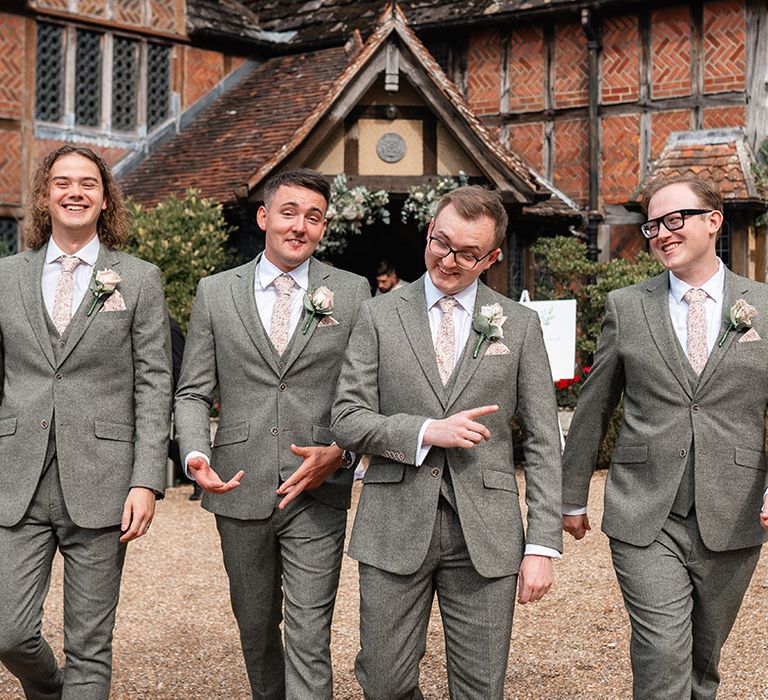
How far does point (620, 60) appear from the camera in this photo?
14719mm

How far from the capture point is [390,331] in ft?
12.8

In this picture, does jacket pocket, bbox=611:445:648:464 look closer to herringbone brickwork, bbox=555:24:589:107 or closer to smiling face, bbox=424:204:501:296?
smiling face, bbox=424:204:501:296

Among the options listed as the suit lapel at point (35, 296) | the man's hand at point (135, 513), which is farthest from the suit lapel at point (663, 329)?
the suit lapel at point (35, 296)

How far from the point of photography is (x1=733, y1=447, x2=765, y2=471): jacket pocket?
3936 millimetres

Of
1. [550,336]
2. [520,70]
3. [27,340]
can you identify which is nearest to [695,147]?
[520,70]

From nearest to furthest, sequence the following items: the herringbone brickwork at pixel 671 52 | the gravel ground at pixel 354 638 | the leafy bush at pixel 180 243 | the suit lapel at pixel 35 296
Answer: the suit lapel at pixel 35 296 → the gravel ground at pixel 354 638 → the leafy bush at pixel 180 243 → the herringbone brickwork at pixel 671 52

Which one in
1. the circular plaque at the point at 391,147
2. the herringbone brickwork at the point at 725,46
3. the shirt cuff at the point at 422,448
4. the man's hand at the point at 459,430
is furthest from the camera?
the herringbone brickwork at the point at 725,46

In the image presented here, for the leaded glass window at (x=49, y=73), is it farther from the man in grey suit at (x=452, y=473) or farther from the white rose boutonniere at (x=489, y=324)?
the white rose boutonniere at (x=489, y=324)

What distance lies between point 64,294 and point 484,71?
1240 centimetres

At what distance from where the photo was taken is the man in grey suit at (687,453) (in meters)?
3.88

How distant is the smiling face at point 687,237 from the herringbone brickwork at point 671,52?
10.8 metres

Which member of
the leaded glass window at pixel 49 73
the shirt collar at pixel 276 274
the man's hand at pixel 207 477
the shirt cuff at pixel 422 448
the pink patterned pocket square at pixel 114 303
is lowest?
the man's hand at pixel 207 477

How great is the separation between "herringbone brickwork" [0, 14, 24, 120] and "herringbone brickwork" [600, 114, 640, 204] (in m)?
7.58

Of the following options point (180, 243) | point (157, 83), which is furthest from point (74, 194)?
point (157, 83)
